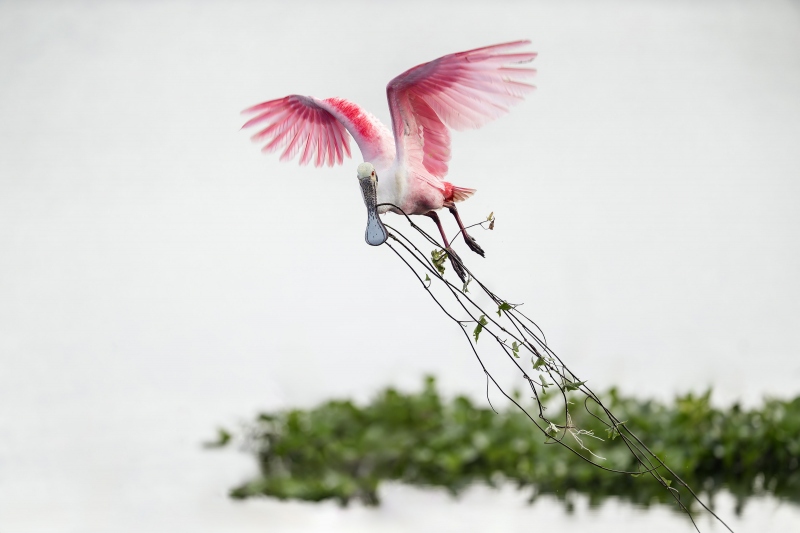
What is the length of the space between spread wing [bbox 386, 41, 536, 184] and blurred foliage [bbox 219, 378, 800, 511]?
6.99 feet

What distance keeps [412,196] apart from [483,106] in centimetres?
18

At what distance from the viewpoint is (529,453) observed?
3.53 meters

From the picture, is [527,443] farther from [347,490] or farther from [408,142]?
[408,142]

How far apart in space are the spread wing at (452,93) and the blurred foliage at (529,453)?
6.99ft

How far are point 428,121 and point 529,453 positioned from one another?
2381 mm

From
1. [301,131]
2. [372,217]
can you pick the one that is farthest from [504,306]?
[301,131]

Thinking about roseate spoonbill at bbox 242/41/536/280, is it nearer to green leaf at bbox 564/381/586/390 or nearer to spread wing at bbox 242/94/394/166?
spread wing at bbox 242/94/394/166

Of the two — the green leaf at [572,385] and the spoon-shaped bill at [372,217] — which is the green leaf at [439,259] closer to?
the spoon-shaped bill at [372,217]

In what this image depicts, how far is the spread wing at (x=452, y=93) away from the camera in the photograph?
1.26m

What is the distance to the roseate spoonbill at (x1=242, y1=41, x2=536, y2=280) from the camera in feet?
4.11

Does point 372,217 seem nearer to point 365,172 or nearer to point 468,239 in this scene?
point 365,172

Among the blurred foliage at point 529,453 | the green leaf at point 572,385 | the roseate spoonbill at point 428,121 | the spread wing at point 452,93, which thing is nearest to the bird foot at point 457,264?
the roseate spoonbill at point 428,121

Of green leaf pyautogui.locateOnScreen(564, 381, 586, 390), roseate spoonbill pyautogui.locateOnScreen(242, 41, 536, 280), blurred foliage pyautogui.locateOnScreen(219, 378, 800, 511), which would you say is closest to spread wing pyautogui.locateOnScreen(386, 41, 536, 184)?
roseate spoonbill pyautogui.locateOnScreen(242, 41, 536, 280)

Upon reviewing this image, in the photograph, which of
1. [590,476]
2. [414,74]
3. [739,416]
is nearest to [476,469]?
[590,476]
